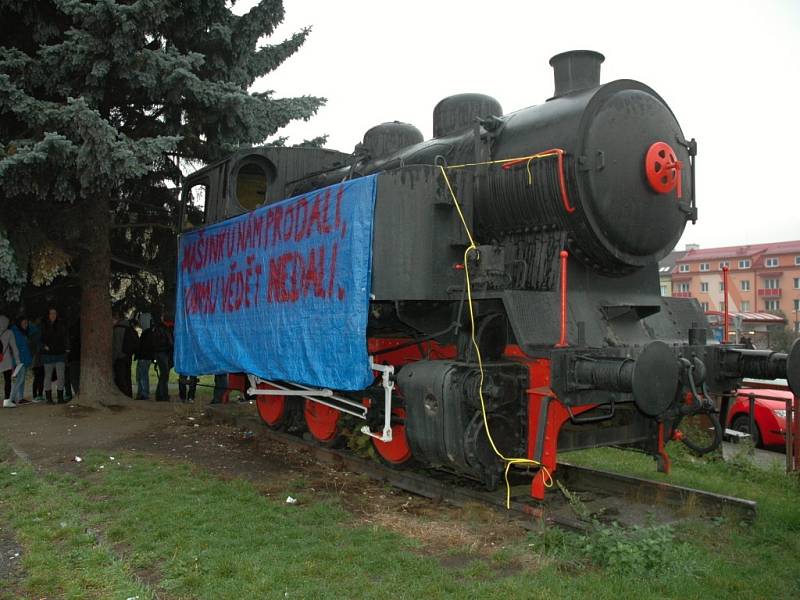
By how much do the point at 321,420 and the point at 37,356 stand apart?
6992 mm

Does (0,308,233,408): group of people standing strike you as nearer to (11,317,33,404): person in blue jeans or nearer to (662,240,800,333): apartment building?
(11,317,33,404): person in blue jeans

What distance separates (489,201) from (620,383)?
209cm

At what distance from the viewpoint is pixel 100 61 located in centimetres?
899

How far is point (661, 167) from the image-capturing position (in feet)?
18.2

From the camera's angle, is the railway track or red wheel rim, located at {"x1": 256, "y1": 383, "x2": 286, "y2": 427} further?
red wheel rim, located at {"x1": 256, "y1": 383, "x2": 286, "y2": 427}

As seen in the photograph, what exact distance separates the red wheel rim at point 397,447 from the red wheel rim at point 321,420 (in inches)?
40.0

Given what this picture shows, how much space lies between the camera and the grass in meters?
3.94

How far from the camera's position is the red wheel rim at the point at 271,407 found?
8875 millimetres

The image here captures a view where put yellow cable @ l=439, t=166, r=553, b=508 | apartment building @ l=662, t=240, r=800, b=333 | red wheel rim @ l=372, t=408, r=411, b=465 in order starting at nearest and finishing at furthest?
yellow cable @ l=439, t=166, r=553, b=508, red wheel rim @ l=372, t=408, r=411, b=465, apartment building @ l=662, t=240, r=800, b=333

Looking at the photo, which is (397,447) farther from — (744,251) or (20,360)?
(744,251)

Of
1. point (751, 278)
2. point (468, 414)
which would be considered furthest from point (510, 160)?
point (751, 278)

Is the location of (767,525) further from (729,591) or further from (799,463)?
(799,463)

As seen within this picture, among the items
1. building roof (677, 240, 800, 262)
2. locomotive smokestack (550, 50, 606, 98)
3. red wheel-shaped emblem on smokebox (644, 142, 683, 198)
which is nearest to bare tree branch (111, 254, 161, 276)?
locomotive smokestack (550, 50, 606, 98)

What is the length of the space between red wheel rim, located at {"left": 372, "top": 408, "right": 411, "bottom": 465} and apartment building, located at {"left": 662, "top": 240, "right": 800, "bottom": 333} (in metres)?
50.7
